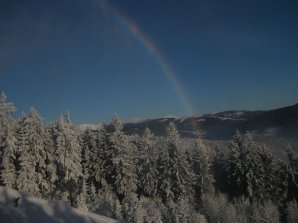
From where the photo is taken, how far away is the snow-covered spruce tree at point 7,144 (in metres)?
47.2

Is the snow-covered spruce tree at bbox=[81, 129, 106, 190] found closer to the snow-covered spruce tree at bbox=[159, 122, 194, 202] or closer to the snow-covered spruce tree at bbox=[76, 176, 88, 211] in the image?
the snow-covered spruce tree at bbox=[76, 176, 88, 211]

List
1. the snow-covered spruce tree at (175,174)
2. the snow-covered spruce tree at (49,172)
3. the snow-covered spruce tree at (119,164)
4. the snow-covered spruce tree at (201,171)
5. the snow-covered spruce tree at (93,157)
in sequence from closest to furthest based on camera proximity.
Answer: the snow-covered spruce tree at (49,172) → the snow-covered spruce tree at (119,164) → the snow-covered spruce tree at (175,174) → the snow-covered spruce tree at (93,157) → the snow-covered spruce tree at (201,171)

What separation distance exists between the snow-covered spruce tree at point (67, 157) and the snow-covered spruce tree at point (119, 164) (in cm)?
736

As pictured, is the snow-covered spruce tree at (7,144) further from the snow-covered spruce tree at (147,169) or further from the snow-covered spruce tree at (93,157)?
the snow-covered spruce tree at (147,169)

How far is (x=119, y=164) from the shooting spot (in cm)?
5819

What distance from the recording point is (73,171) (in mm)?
50875

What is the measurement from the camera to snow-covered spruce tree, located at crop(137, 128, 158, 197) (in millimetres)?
60344

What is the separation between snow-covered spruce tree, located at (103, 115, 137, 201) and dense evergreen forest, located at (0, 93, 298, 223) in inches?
6.2

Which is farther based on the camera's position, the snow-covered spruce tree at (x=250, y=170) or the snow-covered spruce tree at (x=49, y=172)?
the snow-covered spruce tree at (x=250, y=170)

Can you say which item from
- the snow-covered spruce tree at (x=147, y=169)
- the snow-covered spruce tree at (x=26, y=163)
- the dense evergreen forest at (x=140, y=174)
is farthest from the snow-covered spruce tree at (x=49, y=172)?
the snow-covered spruce tree at (x=147, y=169)

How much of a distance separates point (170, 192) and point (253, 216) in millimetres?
13109

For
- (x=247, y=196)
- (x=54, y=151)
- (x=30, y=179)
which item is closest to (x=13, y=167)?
(x=30, y=179)

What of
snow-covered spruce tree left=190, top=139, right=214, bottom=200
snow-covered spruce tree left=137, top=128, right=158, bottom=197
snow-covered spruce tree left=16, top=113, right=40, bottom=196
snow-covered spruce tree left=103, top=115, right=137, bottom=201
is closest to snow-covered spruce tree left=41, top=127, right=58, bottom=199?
snow-covered spruce tree left=16, top=113, right=40, bottom=196

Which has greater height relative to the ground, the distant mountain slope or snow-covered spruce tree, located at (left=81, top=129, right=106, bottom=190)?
snow-covered spruce tree, located at (left=81, top=129, right=106, bottom=190)
